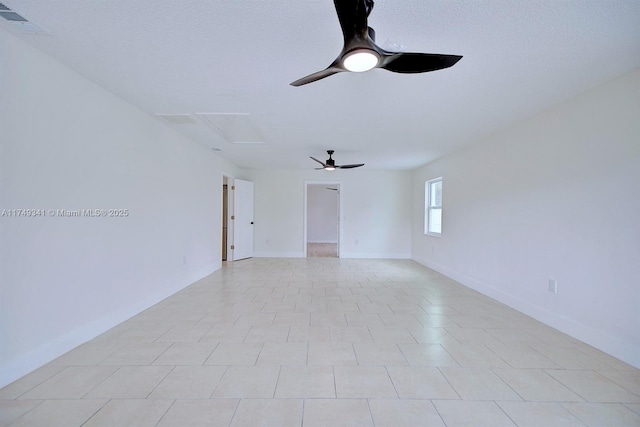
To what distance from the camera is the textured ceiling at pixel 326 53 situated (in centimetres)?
164

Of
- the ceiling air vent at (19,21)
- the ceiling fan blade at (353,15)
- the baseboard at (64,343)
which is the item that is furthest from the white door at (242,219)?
the ceiling fan blade at (353,15)

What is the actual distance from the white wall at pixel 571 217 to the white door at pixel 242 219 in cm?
493

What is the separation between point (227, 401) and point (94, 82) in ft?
9.37

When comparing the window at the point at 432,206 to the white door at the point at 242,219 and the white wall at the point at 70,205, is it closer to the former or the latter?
the white door at the point at 242,219

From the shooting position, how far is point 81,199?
249 cm

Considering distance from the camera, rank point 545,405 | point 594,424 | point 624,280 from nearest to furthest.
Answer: point 594,424 → point 545,405 → point 624,280

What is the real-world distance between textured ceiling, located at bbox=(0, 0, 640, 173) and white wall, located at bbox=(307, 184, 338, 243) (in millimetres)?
7785

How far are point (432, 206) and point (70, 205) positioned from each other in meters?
6.19

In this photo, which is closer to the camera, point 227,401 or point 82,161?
point 227,401

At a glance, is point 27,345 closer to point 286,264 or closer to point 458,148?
point 286,264

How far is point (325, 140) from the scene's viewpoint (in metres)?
4.39

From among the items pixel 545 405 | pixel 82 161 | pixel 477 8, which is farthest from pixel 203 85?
pixel 545 405

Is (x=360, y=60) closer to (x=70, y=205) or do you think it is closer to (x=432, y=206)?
(x=70, y=205)

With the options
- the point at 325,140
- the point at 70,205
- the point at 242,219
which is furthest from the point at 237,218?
the point at 70,205
